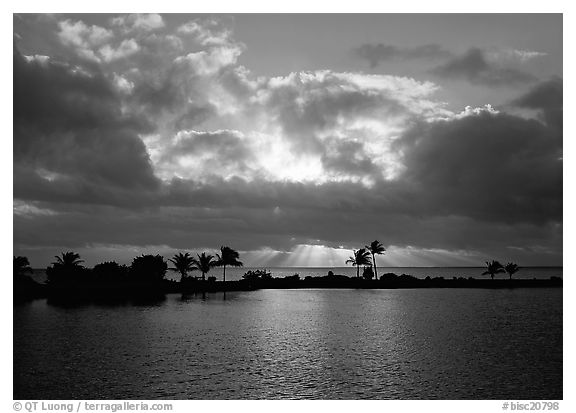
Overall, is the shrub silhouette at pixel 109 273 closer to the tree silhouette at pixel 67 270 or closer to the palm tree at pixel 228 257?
the tree silhouette at pixel 67 270

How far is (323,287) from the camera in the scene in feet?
405

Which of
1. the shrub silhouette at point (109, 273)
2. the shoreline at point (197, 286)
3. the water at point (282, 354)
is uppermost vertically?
the shrub silhouette at point (109, 273)

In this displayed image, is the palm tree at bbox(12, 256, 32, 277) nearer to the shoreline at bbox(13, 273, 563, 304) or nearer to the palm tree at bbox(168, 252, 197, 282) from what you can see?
the shoreline at bbox(13, 273, 563, 304)

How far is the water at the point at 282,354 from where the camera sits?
27047 mm

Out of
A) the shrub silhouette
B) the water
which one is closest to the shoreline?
the shrub silhouette

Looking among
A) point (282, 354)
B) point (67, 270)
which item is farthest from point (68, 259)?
point (282, 354)

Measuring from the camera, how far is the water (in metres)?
27.0

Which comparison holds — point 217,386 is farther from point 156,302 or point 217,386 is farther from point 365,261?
point 365,261

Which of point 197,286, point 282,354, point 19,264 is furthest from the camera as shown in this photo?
point 197,286

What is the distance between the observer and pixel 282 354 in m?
36.8

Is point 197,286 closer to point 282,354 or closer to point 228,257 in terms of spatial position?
point 228,257

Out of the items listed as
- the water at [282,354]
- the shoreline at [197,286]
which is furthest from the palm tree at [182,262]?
the water at [282,354]

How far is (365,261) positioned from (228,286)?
144 ft
